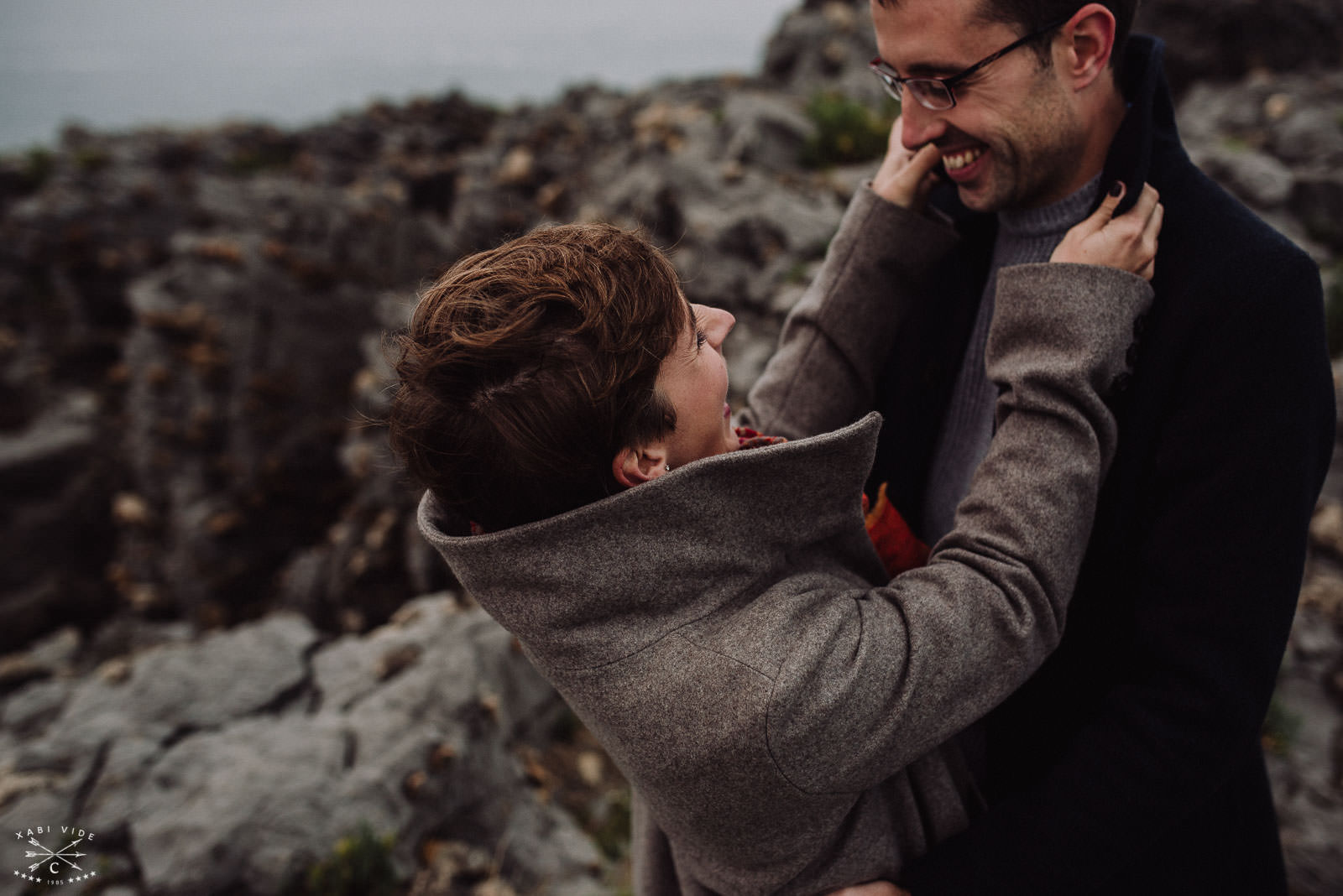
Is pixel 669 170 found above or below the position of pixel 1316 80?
below

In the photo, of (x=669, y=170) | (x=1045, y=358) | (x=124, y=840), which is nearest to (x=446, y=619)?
(x=124, y=840)

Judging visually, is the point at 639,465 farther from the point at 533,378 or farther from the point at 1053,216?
the point at 1053,216

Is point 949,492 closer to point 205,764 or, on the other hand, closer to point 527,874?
point 527,874

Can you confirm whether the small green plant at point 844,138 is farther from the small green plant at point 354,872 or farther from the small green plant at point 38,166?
the small green plant at point 38,166

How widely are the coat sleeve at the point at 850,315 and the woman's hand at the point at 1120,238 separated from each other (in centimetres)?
52

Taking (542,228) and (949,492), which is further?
(949,492)

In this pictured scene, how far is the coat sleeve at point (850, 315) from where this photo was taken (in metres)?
2.01

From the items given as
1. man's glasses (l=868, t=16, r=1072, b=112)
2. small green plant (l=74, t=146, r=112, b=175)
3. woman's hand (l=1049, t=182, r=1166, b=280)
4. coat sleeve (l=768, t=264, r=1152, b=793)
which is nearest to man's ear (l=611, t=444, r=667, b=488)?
coat sleeve (l=768, t=264, r=1152, b=793)

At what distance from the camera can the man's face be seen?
5.48 ft

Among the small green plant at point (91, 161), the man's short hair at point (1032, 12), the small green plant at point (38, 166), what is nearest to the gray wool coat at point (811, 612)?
the man's short hair at point (1032, 12)

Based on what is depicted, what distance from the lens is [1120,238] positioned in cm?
148

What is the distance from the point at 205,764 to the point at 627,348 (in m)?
4.01

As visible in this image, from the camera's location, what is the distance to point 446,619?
4977mm

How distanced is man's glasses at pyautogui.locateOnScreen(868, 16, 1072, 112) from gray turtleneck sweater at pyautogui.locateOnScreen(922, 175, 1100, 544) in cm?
35
